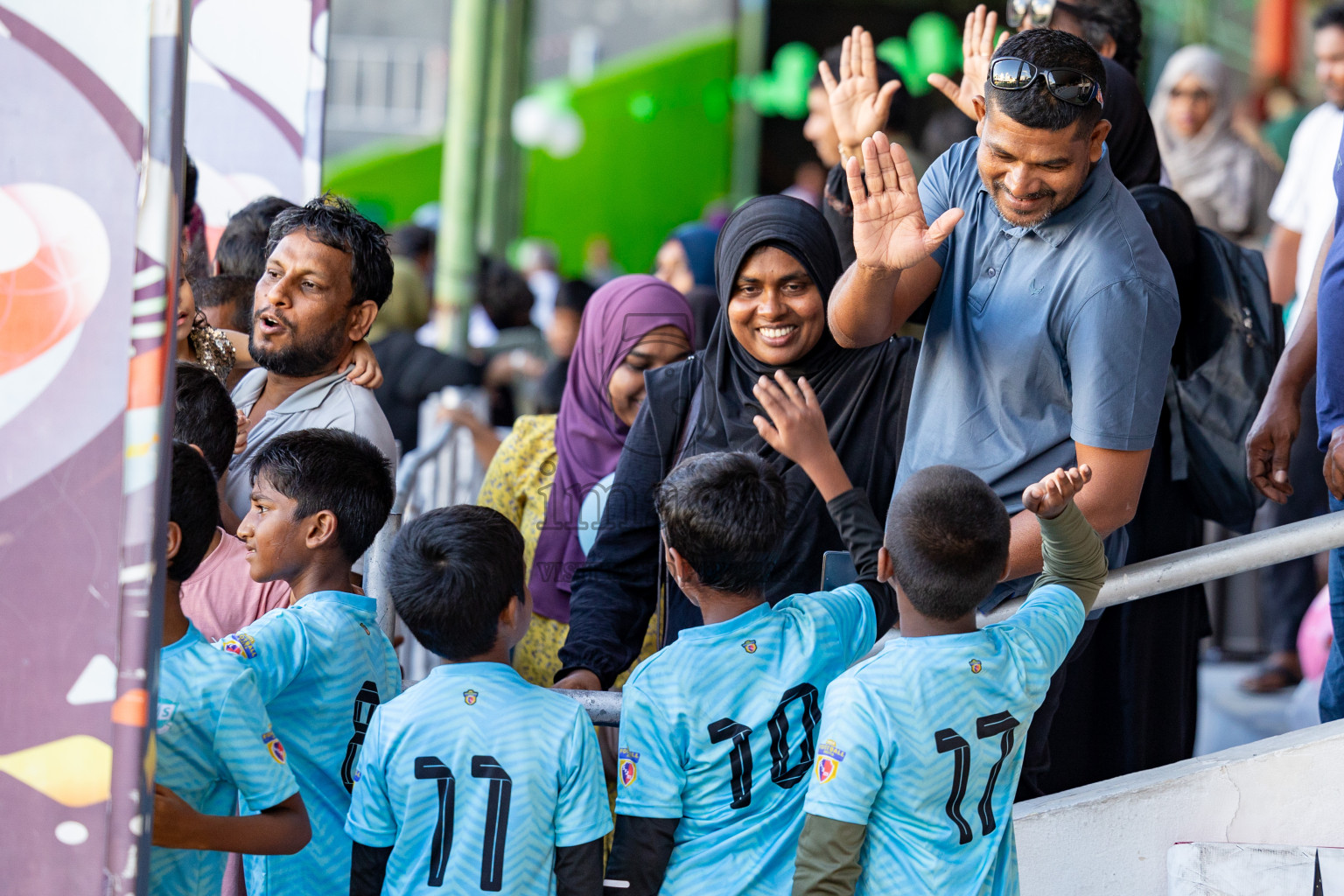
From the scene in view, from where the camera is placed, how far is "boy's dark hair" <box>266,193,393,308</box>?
2957 millimetres

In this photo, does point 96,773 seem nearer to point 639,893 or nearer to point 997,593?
point 639,893

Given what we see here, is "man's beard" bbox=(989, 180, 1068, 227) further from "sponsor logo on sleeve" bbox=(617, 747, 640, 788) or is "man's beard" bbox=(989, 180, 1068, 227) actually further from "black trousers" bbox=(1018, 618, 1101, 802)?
"sponsor logo on sleeve" bbox=(617, 747, 640, 788)

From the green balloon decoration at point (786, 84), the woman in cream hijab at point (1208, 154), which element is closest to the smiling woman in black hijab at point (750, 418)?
the woman in cream hijab at point (1208, 154)

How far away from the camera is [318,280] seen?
294cm

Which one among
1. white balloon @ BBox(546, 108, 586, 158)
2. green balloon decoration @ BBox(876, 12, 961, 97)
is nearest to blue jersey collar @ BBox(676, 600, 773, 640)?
green balloon decoration @ BBox(876, 12, 961, 97)

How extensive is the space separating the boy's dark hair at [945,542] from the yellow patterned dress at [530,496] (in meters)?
1.30

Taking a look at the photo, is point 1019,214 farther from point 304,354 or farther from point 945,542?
point 304,354

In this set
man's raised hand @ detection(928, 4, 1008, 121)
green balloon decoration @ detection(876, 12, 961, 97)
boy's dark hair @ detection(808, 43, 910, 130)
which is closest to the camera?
man's raised hand @ detection(928, 4, 1008, 121)

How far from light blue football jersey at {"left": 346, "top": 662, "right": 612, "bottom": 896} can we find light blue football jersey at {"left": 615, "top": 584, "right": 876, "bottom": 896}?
0.10 meters

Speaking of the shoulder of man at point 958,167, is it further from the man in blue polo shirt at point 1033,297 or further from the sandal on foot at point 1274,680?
the sandal on foot at point 1274,680

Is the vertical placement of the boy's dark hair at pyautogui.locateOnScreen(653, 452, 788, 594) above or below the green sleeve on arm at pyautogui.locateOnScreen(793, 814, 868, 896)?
above

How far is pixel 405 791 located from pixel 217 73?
2651mm

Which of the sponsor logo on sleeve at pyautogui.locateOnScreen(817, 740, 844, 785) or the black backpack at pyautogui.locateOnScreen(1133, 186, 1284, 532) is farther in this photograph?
the black backpack at pyautogui.locateOnScreen(1133, 186, 1284, 532)

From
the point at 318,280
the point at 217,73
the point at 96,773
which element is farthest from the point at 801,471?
the point at 217,73
